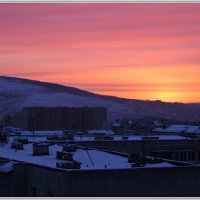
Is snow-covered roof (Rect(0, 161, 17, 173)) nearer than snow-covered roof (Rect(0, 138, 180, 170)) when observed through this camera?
Yes

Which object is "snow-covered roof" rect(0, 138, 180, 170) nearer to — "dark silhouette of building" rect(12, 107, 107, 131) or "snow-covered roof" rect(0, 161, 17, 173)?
"snow-covered roof" rect(0, 161, 17, 173)

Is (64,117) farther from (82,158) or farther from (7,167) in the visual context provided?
(7,167)

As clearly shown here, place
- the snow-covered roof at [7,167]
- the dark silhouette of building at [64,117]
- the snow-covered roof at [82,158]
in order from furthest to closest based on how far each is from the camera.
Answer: the dark silhouette of building at [64,117]
the snow-covered roof at [82,158]
the snow-covered roof at [7,167]

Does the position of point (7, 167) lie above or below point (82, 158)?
below

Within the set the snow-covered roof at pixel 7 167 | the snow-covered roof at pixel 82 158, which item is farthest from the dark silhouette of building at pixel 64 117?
the snow-covered roof at pixel 7 167

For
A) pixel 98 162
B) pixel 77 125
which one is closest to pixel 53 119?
pixel 77 125

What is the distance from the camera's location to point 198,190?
28.7 m

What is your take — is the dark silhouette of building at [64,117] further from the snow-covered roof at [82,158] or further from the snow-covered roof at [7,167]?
the snow-covered roof at [7,167]

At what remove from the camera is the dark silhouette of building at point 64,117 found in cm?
14362

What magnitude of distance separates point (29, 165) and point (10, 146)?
12075 millimetres

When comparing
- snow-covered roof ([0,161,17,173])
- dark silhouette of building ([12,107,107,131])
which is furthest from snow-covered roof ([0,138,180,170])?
dark silhouette of building ([12,107,107,131])

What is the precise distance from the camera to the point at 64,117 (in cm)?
14938

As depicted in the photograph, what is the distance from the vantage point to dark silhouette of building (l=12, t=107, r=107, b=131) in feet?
471

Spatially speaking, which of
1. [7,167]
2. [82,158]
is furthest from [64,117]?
[7,167]
